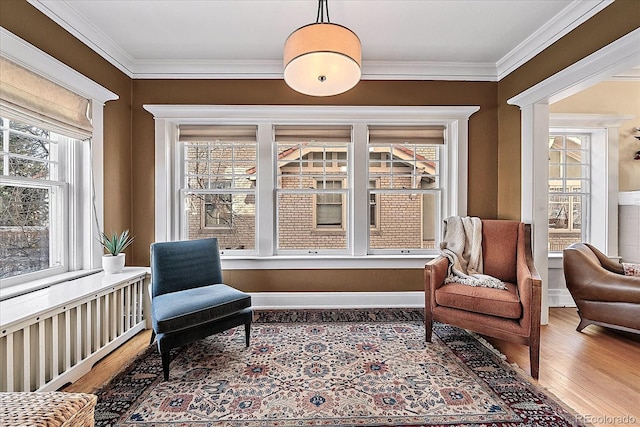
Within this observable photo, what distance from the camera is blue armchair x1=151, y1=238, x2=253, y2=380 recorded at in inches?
84.0

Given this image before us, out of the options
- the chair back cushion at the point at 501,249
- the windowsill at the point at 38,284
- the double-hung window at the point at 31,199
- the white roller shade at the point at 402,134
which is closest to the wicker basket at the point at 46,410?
the windowsill at the point at 38,284

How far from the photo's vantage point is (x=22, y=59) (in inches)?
81.7

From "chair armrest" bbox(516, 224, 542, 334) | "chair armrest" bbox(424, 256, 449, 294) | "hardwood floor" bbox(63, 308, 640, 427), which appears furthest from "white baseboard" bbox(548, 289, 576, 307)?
"chair armrest" bbox(424, 256, 449, 294)

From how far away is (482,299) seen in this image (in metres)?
2.39

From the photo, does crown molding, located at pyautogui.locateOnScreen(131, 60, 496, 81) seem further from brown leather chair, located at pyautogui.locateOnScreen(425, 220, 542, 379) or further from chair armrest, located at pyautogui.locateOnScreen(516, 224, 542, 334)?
chair armrest, located at pyautogui.locateOnScreen(516, 224, 542, 334)

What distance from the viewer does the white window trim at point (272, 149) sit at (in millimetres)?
3391

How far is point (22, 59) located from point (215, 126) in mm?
1625

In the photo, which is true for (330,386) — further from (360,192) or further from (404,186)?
(404,186)

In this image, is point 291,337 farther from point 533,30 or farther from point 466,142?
point 533,30

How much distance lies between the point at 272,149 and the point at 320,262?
4.45 ft

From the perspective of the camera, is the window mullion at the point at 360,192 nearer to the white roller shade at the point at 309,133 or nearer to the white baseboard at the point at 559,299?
A: the white roller shade at the point at 309,133

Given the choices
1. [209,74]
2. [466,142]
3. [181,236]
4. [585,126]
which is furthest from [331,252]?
[585,126]

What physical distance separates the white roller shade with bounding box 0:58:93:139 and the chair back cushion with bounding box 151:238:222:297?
3.71 ft

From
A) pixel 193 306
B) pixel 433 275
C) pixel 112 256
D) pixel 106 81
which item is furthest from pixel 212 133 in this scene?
pixel 433 275
